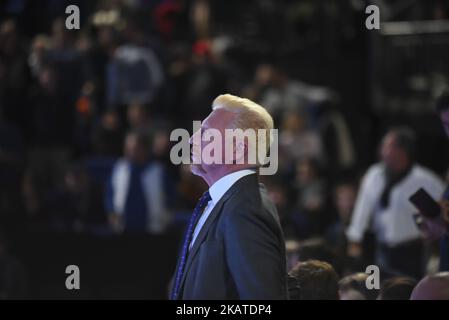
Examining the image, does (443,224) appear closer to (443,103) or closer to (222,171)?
(443,103)

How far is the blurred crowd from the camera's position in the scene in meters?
10.5

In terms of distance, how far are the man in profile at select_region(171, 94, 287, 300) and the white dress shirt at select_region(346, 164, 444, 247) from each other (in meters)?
5.28

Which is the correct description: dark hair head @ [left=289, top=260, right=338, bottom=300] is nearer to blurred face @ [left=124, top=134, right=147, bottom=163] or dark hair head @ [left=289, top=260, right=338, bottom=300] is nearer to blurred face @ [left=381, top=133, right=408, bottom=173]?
blurred face @ [left=381, top=133, right=408, bottom=173]

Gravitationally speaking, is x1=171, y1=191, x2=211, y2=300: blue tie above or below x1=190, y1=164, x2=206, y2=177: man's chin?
below

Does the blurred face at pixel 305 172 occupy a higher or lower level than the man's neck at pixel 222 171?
higher

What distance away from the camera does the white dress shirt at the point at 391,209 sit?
393 inches

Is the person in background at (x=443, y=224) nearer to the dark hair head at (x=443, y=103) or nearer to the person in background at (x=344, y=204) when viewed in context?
the dark hair head at (x=443, y=103)

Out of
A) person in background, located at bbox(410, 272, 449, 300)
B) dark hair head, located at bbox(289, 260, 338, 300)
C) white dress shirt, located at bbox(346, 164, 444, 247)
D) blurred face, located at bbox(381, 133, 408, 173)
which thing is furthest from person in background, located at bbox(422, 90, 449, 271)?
blurred face, located at bbox(381, 133, 408, 173)

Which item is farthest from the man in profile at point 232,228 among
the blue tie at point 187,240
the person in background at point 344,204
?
the person in background at point 344,204

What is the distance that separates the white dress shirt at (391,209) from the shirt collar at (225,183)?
528cm

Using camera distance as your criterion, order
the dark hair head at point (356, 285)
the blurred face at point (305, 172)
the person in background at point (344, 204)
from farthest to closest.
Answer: the blurred face at point (305, 172)
the person in background at point (344, 204)
the dark hair head at point (356, 285)
